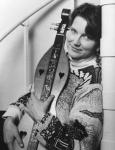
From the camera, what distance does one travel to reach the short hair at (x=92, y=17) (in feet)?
4.36

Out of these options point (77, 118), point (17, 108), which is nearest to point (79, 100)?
point (77, 118)

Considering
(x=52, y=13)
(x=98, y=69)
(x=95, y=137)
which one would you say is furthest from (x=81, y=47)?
(x=95, y=137)

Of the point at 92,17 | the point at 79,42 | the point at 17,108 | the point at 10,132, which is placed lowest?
the point at 10,132

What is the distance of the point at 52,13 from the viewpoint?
1460 millimetres

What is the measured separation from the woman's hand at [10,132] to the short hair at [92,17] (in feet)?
1.95

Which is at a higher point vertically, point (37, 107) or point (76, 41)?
point (76, 41)

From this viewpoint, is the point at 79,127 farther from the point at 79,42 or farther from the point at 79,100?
the point at 79,42

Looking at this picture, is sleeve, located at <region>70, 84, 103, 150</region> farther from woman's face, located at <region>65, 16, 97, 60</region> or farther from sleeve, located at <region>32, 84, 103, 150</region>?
woman's face, located at <region>65, 16, 97, 60</region>

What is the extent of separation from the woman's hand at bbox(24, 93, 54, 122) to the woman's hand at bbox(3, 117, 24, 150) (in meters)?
0.11

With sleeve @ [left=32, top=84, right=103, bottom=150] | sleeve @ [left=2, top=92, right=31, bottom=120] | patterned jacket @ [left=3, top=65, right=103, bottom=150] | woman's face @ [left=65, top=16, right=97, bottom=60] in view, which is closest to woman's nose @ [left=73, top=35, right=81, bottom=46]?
woman's face @ [left=65, top=16, right=97, bottom=60]

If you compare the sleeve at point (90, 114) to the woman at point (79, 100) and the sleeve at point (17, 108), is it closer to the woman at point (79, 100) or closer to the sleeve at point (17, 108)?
the woman at point (79, 100)

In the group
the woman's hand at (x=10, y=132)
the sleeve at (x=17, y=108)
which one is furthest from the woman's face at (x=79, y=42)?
the woman's hand at (x=10, y=132)

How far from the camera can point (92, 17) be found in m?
1.34

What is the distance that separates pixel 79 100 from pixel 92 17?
1.28 feet
